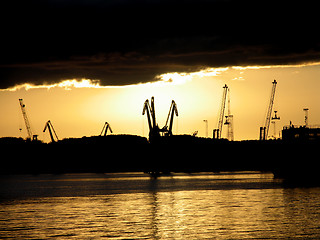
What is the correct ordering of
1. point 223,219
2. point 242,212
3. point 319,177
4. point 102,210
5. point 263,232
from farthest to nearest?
1. point 319,177
2. point 102,210
3. point 242,212
4. point 223,219
5. point 263,232

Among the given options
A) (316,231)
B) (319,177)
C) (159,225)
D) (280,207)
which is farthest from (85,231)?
(319,177)

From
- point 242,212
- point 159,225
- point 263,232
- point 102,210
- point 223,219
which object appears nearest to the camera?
point 263,232

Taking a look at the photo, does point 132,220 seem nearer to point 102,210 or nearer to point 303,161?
point 102,210

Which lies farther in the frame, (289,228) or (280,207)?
(280,207)

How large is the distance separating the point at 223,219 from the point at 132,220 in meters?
11.3

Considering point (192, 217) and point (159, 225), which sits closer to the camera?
point (159, 225)

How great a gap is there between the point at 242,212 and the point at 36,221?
91.7 feet

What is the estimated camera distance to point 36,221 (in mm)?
72625

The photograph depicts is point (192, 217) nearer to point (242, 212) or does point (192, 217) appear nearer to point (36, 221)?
point (242, 212)

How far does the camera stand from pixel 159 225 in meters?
67.6

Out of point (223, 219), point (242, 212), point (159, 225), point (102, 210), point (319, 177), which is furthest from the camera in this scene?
point (319, 177)

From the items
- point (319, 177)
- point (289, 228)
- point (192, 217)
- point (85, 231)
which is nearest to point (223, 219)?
point (192, 217)

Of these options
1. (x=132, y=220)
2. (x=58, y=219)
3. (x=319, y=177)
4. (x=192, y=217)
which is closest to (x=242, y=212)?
(x=192, y=217)

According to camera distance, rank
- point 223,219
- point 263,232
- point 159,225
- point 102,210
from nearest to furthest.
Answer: point 263,232, point 159,225, point 223,219, point 102,210
